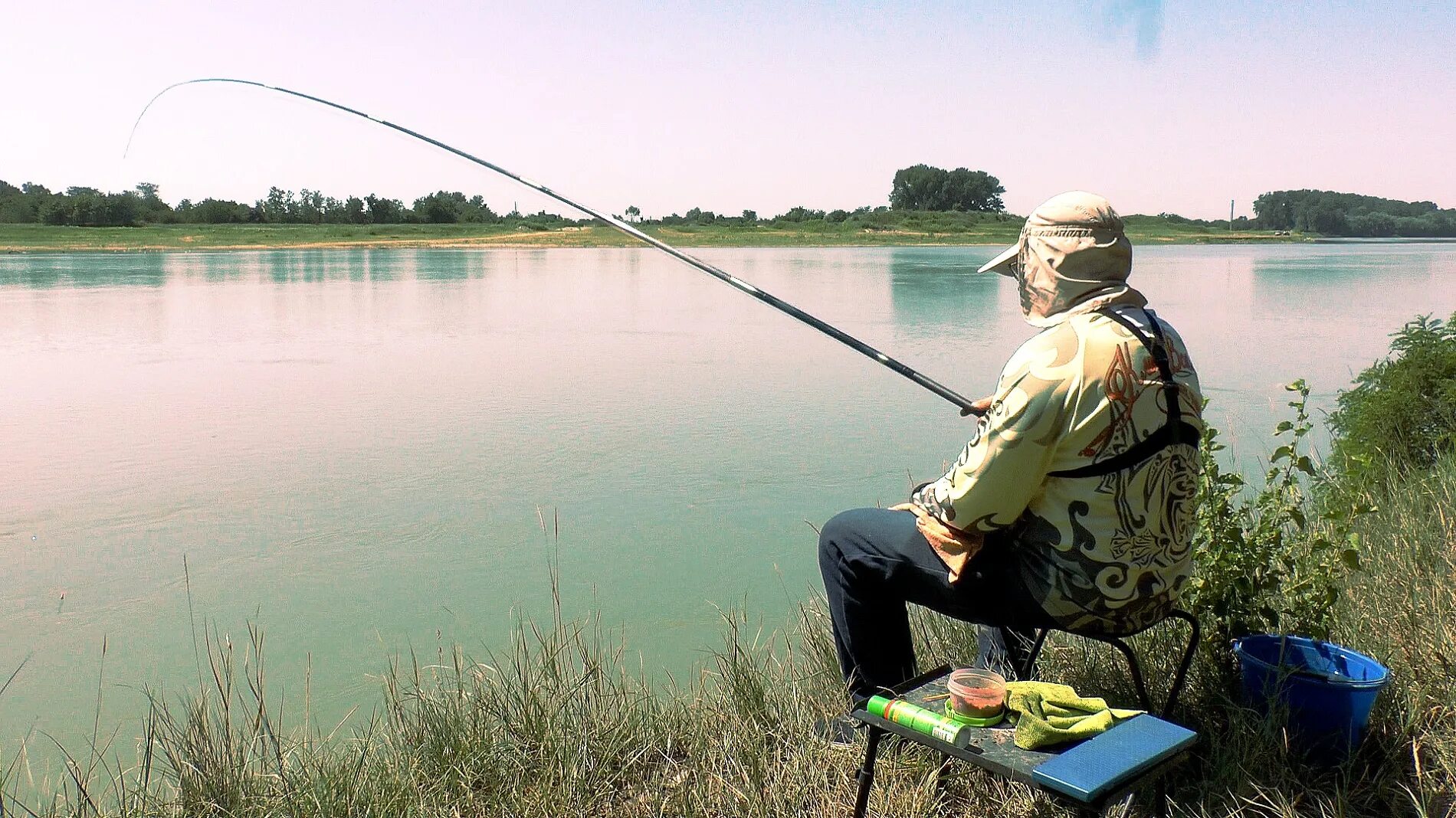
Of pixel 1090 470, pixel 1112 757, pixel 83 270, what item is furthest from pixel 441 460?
pixel 83 270

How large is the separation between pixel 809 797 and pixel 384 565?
118 inches

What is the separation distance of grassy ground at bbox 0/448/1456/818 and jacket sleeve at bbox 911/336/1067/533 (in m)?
0.56

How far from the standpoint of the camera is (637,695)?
293cm

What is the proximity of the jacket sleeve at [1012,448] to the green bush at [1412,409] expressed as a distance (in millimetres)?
3179

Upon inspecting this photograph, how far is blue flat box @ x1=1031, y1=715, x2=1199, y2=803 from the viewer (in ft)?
5.36

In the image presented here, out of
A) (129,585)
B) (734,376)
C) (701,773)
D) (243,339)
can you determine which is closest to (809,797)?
(701,773)

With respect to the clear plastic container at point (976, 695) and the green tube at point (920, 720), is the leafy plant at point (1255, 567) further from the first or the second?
the green tube at point (920, 720)

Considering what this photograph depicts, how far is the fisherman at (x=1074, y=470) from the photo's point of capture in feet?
6.31

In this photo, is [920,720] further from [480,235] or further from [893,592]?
[480,235]

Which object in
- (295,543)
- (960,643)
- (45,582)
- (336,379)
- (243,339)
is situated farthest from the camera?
(243,339)

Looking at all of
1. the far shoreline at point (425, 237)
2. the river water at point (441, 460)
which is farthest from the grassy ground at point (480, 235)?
the river water at point (441, 460)

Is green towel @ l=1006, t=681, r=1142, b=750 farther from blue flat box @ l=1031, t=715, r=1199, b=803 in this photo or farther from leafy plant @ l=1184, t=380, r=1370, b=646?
leafy plant @ l=1184, t=380, r=1370, b=646

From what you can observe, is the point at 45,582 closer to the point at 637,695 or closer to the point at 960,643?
the point at 637,695

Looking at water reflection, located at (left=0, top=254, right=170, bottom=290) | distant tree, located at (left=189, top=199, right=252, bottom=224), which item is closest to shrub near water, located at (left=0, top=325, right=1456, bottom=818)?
water reflection, located at (left=0, top=254, right=170, bottom=290)
